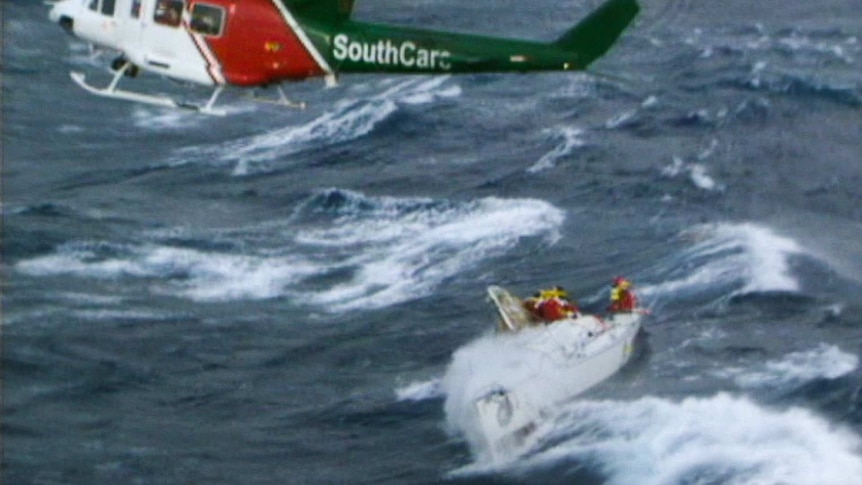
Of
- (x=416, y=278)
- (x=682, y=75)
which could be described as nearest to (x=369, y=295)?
(x=416, y=278)

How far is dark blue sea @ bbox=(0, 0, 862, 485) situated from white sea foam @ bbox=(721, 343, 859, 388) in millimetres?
142

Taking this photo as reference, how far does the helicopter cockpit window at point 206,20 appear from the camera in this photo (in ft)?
234

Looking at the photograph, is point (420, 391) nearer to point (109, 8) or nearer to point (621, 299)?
point (621, 299)

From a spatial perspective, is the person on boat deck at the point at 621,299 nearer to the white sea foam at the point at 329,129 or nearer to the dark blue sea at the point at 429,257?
the dark blue sea at the point at 429,257

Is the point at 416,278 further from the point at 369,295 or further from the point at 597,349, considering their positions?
the point at 597,349

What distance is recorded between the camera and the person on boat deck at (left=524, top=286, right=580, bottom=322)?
9044 cm

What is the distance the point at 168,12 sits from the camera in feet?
234

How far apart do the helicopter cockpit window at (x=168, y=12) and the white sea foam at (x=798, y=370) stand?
27.1 m

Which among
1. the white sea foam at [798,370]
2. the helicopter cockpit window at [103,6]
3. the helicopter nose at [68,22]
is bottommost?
the white sea foam at [798,370]

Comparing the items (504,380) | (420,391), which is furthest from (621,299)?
(420,391)

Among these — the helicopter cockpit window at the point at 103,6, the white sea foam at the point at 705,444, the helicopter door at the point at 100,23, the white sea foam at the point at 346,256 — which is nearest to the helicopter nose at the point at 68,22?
the helicopter door at the point at 100,23

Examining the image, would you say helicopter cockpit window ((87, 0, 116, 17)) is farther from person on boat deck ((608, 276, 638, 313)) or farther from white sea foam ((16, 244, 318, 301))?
white sea foam ((16, 244, 318, 301))

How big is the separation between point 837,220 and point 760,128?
15656 mm

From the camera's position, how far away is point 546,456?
82.8m
